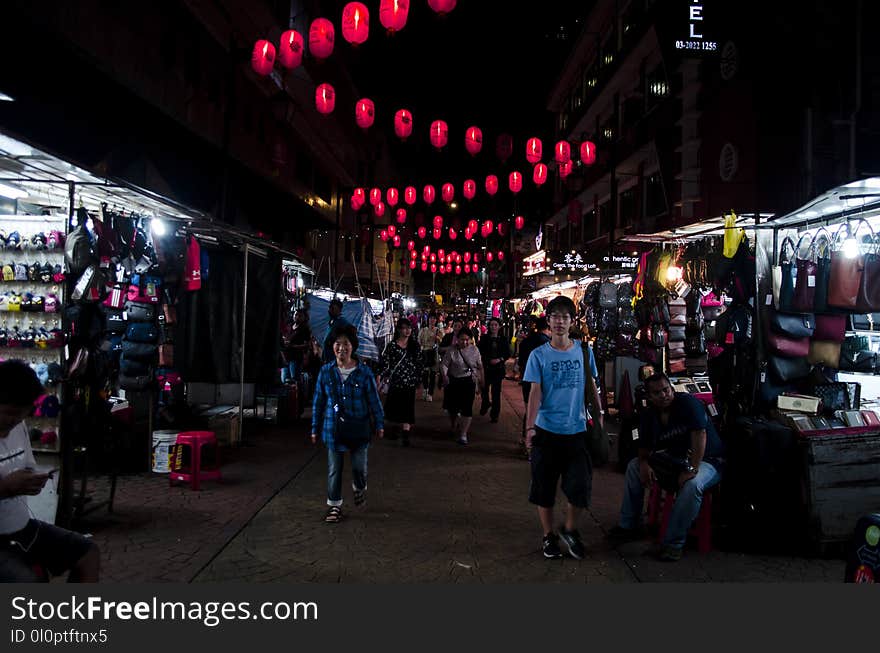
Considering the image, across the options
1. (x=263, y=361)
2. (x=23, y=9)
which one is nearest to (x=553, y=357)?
(x=263, y=361)

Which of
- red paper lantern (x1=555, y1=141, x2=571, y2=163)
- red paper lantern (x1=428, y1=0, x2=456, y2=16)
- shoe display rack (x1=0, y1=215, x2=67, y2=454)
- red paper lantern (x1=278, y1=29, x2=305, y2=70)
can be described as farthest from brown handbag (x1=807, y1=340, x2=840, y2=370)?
red paper lantern (x1=555, y1=141, x2=571, y2=163)

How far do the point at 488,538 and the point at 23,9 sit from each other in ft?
29.2

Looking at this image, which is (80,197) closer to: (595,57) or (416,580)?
(416,580)

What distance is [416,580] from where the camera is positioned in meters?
4.82

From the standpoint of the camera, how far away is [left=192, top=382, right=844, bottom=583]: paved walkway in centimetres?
496

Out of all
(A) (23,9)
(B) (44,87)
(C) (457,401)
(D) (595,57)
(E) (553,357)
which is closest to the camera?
(E) (553,357)

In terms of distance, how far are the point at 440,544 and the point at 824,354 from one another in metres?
4.32

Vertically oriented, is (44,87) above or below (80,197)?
above

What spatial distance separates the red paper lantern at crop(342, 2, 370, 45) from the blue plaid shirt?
698 centimetres

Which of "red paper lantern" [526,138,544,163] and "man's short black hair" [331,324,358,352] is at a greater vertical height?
"red paper lantern" [526,138,544,163]

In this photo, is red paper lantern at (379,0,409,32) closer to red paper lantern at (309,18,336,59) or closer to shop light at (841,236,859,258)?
red paper lantern at (309,18,336,59)

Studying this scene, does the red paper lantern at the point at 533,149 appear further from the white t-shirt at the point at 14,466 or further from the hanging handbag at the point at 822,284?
the white t-shirt at the point at 14,466

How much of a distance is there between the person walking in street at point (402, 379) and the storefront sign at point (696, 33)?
882 cm

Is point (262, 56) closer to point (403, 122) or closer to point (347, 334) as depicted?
point (403, 122)
